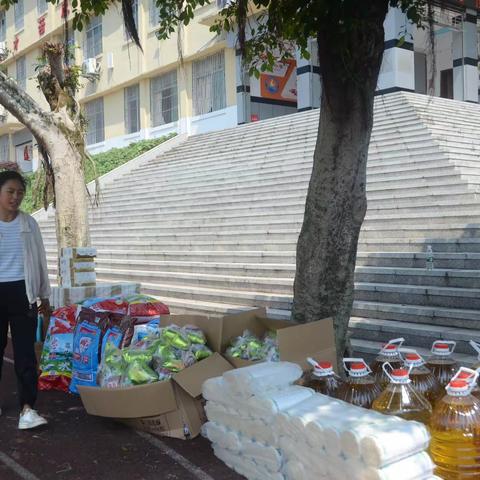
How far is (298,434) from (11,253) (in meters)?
2.54

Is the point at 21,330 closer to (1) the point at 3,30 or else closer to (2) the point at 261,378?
(2) the point at 261,378

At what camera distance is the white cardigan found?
4441 mm

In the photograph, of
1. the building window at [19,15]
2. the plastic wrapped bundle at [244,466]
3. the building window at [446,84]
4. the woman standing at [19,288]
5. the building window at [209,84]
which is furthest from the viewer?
the building window at [19,15]

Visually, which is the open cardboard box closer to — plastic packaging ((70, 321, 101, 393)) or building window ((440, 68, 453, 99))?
plastic packaging ((70, 321, 101, 393))

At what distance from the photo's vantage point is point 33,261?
4.50m

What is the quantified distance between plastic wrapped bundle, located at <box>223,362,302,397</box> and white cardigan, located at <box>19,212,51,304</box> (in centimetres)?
174

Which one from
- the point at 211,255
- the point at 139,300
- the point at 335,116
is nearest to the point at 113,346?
the point at 139,300

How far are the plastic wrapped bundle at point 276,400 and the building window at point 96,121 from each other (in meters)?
26.3

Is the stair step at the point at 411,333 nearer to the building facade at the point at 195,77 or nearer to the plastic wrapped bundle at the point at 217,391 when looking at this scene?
the plastic wrapped bundle at the point at 217,391

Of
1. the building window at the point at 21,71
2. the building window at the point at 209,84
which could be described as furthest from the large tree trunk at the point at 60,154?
the building window at the point at 21,71

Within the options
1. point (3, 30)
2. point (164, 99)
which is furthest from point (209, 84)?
point (3, 30)

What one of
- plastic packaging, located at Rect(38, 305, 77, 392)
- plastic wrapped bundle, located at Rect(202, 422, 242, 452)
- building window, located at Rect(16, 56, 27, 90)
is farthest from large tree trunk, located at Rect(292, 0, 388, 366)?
building window, located at Rect(16, 56, 27, 90)

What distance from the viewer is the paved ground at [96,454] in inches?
142

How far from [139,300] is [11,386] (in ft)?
4.48
